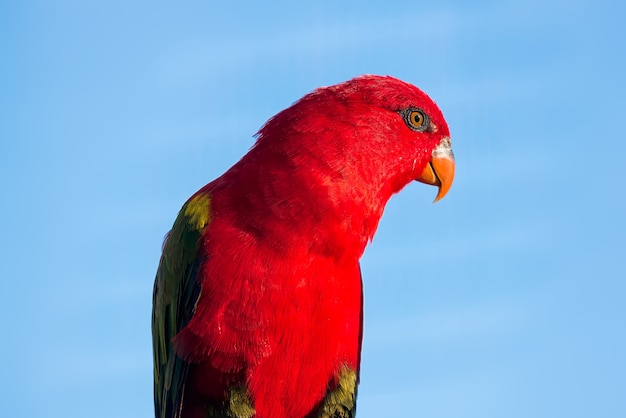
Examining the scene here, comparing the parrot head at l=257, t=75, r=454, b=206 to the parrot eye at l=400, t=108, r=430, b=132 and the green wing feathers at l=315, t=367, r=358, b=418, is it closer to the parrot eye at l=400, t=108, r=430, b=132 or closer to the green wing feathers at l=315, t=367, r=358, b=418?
the parrot eye at l=400, t=108, r=430, b=132

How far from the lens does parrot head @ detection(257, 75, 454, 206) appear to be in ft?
16.3

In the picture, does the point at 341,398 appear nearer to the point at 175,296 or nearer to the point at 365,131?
the point at 175,296

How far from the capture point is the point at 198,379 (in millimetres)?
4930

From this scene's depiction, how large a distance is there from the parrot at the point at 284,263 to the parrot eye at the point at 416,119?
0.10 meters

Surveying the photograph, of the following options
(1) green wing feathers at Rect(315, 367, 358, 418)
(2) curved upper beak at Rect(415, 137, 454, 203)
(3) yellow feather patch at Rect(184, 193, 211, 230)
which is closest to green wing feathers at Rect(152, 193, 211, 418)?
(3) yellow feather patch at Rect(184, 193, 211, 230)

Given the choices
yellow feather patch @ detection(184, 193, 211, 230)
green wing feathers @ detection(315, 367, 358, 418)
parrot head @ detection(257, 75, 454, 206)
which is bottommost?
green wing feathers @ detection(315, 367, 358, 418)

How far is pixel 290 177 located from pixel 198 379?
1.48 metres

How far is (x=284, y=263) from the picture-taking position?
476cm

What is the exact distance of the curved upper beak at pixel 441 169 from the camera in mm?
5746

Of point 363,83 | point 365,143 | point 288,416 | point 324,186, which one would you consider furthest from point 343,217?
point 288,416

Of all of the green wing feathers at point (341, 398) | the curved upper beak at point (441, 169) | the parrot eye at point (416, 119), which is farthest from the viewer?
the curved upper beak at point (441, 169)

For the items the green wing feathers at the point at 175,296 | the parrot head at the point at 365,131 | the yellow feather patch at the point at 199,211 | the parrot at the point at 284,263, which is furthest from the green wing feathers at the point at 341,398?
the yellow feather patch at the point at 199,211

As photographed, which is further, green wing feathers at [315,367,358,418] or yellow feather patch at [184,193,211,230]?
green wing feathers at [315,367,358,418]

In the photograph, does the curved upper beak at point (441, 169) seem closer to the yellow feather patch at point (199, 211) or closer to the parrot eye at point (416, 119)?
the parrot eye at point (416, 119)
